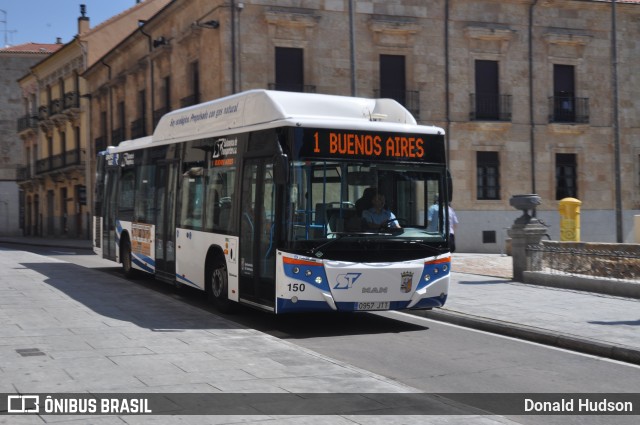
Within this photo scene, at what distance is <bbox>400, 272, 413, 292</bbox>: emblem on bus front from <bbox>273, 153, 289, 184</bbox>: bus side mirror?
2.07 metres

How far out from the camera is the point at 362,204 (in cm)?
1040

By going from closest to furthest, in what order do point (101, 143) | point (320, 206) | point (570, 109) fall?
1. point (320, 206)
2. point (570, 109)
3. point (101, 143)

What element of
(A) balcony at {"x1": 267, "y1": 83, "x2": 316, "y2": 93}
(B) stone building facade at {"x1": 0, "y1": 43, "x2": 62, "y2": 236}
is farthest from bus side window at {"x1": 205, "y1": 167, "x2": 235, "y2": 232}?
(B) stone building facade at {"x1": 0, "y1": 43, "x2": 62, "y2": 236}

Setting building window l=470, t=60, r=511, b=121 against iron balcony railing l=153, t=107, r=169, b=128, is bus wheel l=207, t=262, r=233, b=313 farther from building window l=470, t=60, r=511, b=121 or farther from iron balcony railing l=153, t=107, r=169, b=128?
iron balcony railing l=153, t=107, r=169, b=128

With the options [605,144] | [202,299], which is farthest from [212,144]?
[605,144]

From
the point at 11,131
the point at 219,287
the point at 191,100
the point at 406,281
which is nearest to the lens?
the point at 406,281

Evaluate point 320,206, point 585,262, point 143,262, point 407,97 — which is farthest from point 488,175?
point 320,206

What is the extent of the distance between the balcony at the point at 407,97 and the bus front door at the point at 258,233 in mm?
18279

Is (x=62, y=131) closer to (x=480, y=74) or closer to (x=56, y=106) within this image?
(x=56, y=106)

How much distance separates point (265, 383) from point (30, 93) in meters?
56.8

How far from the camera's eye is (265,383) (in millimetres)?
7238

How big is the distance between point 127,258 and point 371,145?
27.8 feet

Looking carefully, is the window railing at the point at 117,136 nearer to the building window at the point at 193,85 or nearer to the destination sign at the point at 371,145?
the building window at the point at 193,85

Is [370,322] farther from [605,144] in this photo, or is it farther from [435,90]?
[605,144]
